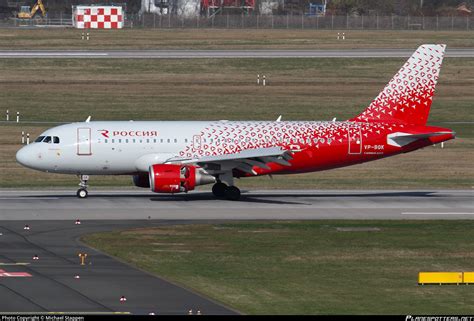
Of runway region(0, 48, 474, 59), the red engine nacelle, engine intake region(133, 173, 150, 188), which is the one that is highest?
runway region(0, 48, 474, 59)

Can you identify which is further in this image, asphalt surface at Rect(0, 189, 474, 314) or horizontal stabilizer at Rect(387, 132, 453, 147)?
horizontal stabilizer at Rect(387, 132, 453, 147)

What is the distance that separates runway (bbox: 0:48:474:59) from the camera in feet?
378

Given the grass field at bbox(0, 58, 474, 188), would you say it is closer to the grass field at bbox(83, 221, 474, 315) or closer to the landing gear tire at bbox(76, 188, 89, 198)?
the landing gear tire at bbox(76, 188, 89, 198)

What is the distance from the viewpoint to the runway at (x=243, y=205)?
51.9 m

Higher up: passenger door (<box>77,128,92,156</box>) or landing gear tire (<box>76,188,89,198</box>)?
passenger door (<box>77,128,92,156</box>)

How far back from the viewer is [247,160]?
5544 cm

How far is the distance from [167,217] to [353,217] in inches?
334

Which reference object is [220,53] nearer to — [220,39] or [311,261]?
[220,39]

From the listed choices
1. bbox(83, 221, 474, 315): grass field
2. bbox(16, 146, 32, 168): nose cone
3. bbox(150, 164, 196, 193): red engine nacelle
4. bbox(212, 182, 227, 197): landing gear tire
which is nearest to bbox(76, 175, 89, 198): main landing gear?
bbox(16, 146, 32, 168): nose cone

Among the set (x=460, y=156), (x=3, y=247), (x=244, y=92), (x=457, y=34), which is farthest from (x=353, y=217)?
(x=457, y=34)

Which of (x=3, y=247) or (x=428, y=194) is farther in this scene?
(x=428, y=194)

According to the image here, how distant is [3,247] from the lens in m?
43.2

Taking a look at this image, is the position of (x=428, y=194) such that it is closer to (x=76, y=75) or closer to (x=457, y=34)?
(x=76, y=75)

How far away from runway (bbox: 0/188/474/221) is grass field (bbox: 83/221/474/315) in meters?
2.73
